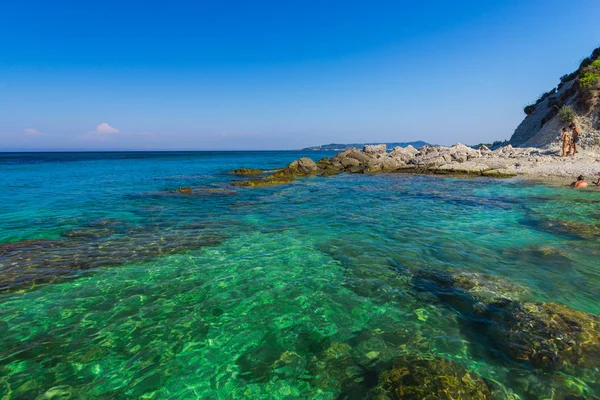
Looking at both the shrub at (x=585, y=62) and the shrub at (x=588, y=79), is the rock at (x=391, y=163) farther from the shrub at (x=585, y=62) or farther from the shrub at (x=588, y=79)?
the shrub at (x=585, y=62)

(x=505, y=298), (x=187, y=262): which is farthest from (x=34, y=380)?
(x=505, y=298)

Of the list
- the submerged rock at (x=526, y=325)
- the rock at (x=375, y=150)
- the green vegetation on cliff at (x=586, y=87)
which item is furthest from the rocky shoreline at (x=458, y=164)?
the submerged rock at (x=526, y=325)

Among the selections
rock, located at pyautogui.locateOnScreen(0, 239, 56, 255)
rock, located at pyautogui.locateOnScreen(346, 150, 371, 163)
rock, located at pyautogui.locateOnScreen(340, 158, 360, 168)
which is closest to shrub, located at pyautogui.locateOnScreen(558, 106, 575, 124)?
rock, located at pyautogui.locateOnScreen(346, 150, 371, 163)

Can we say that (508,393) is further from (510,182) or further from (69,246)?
(510,182)

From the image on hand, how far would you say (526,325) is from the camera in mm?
5504

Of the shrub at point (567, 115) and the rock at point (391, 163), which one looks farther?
the rock at point (391, 163)

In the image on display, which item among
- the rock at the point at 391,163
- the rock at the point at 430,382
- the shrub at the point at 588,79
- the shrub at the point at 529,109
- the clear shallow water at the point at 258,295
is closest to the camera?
the rock at the point at 430,382

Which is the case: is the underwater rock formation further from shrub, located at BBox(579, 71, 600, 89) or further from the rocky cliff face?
shrub, located at BBox(579, 71, 600, 89)

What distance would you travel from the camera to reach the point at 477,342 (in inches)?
217

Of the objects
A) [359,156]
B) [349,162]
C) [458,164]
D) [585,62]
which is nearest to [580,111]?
[585,62]

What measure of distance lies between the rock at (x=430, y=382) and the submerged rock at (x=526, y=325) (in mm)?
1307

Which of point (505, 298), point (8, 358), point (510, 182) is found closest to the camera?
point (8, 358)

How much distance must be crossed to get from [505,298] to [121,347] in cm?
818

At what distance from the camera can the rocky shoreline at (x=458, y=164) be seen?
27.7 metres
